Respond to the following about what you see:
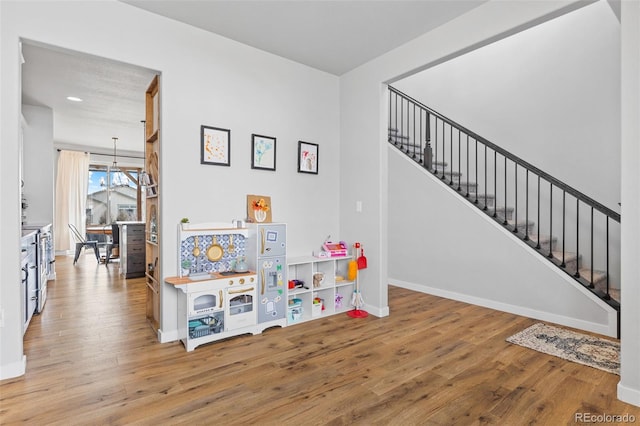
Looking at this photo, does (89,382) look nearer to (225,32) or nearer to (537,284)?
(225,32)

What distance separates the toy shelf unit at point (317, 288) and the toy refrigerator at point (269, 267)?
0.12 meters

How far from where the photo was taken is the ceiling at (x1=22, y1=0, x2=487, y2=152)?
9.34ft

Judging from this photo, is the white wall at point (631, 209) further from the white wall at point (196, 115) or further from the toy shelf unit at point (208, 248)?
the toy shelf unit at point (208, 248)

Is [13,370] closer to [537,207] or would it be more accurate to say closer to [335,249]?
[335,249]

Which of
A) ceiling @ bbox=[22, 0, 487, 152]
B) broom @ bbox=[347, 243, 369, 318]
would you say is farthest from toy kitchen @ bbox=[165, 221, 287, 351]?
ceiling @ bbox=[22, 0, 487, 152]

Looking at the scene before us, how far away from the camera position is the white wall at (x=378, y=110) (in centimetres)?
281

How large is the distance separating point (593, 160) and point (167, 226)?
496 cm

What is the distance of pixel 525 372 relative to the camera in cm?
245

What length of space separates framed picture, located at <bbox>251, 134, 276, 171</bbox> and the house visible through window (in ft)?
26.4

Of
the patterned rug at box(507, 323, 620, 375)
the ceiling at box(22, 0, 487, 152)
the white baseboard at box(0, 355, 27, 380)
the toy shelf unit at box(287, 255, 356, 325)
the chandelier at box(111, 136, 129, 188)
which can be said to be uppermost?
the ceiling at box(22, 0, 487, 152)

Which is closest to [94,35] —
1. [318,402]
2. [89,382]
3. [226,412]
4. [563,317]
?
[89,382]

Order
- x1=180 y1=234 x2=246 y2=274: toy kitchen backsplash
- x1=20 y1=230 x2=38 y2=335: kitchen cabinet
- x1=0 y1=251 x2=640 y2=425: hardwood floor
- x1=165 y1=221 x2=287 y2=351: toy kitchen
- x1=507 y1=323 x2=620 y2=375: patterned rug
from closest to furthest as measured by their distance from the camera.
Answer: x1=0 y1=251 x2=640 y2=425: hardwood floor < x1=507 y1=323 x2=620 y2=375: patterned rug < x1=165 y1=221 x2=287 y2=351: toy kitchen < x1=20 y1=230 x2=38 y2=335: kitchen cabinet < x1=180 y1=234 x2=246 y2=274: toy kitchen backsplash

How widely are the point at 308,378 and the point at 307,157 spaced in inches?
97.6

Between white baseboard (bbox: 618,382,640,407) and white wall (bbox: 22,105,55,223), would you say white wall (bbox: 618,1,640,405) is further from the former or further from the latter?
white wall (bbox: 22,105,55,223)
